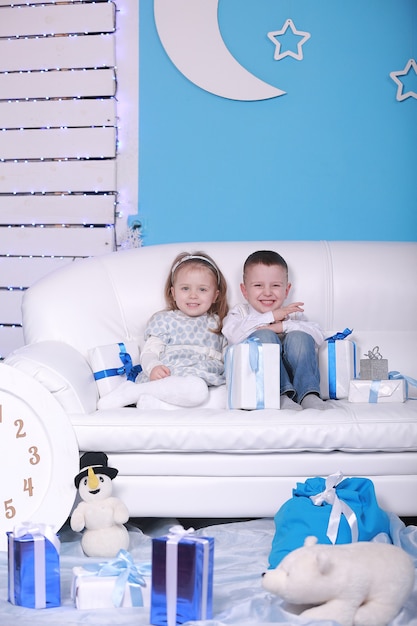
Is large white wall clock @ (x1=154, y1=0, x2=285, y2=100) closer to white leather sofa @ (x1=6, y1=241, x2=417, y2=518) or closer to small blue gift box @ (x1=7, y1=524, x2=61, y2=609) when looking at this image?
white leather sofa @ (x1=6, y1=241, x2=417, y2=518)

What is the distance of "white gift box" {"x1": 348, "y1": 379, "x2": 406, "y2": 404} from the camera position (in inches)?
96.6

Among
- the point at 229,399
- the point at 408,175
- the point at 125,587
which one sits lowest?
the point at 125,587

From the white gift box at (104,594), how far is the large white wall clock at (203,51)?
99.1 inches

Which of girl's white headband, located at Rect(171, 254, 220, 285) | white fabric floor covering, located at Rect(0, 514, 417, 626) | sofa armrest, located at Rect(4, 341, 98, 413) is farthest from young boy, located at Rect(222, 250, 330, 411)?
sofa armrest, located at Rect(4, 341, 98, 413)

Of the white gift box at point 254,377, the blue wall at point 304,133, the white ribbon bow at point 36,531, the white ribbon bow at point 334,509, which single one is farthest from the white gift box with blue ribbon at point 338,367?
the white ribbon bow at point 36,531

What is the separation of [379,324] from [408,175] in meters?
1.01

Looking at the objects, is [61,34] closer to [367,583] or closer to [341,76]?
[341,76]

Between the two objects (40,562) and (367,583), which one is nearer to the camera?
(367,583)

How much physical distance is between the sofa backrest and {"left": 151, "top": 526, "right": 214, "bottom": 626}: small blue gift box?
4.30 feet

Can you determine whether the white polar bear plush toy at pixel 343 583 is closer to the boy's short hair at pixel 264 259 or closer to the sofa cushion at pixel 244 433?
the sofa cushion at pixel 244 433

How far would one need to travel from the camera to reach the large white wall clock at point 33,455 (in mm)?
2053

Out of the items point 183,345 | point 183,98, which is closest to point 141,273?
point 183,345

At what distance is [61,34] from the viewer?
3.82 meters

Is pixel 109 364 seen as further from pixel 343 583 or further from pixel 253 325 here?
pixel 343 583
